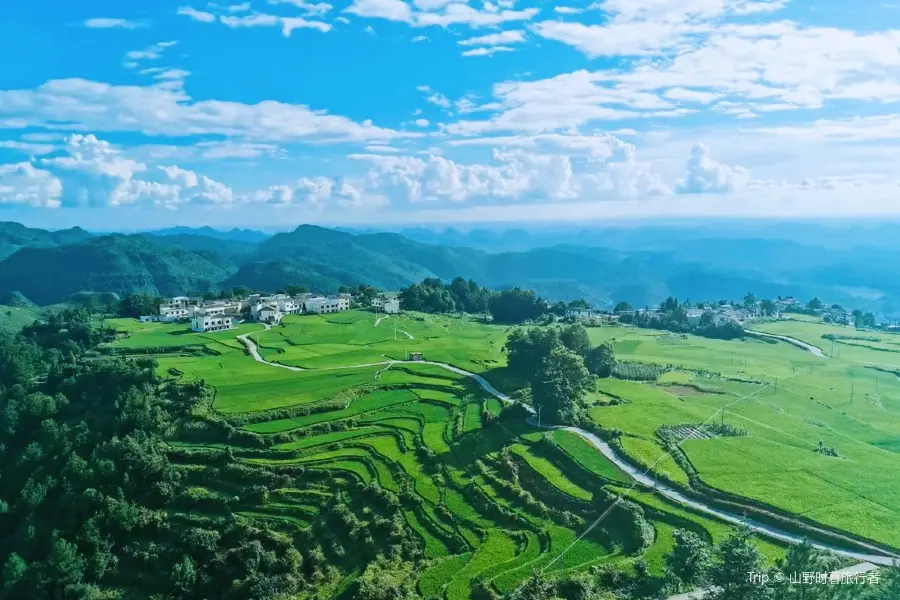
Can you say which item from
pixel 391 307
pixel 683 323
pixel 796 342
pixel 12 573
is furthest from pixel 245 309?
pixel 796 342

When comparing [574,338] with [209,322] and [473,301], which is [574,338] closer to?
Result: [209,322]

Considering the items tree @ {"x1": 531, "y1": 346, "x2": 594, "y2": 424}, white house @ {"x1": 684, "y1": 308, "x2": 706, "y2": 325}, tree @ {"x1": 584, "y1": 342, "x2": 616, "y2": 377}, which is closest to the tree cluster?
white house @ {"x1": 684, "y1": 308, "x2": 706, "y2": 325}

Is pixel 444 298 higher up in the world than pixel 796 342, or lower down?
higher up

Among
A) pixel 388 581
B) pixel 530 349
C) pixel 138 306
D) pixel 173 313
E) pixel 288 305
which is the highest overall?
pixel 138 306

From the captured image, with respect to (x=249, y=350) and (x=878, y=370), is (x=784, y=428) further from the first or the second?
(x=249, y=350)

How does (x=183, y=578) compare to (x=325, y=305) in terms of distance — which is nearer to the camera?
(x=183, y=578)

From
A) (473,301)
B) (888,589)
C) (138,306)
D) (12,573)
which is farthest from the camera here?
(473,301)

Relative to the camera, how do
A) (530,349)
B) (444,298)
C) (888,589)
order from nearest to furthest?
(888,589)
(530,349)
(444,298)

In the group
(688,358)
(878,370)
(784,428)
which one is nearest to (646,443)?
(784,428)
